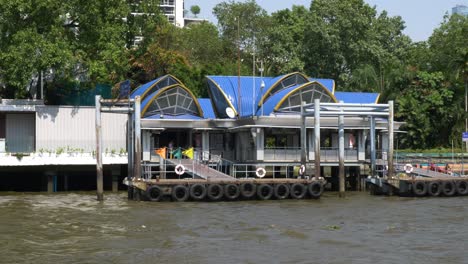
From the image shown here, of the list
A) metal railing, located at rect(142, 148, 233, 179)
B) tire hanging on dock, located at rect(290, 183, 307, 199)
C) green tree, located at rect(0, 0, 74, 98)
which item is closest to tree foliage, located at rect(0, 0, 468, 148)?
green tree, located at rect(0, 0, 74, 98)

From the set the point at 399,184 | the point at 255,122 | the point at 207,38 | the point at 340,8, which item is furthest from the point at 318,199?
the point at 207,38

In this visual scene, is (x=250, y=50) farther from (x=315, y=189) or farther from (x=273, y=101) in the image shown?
(x=315, y=189)

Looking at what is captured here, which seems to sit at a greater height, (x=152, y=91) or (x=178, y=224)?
(x=152, y=91)

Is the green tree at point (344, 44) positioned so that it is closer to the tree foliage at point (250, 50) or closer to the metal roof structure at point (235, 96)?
the tree foliage at point (250, 50)

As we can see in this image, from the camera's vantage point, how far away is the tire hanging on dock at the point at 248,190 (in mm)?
43906

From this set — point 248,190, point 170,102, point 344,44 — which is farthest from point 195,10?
point 248,190

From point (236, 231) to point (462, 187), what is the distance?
21.1 m

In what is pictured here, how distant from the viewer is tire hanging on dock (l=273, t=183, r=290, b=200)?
4450cm

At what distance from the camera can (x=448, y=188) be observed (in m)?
47.2

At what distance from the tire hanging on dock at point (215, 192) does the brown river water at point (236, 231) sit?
2.69ft

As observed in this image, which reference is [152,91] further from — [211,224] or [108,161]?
[211,224]

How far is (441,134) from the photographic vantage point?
2948 inches

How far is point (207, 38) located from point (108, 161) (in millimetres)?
51083

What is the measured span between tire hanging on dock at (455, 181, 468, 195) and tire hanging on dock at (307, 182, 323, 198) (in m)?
8.41
